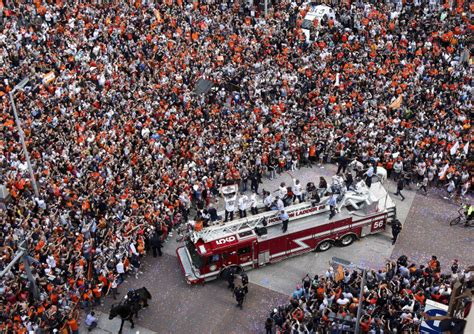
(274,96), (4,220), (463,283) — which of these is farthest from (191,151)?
(463,283)

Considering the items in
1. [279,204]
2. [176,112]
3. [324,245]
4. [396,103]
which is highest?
[176,112]

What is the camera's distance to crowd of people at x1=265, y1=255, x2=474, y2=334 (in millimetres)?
22938

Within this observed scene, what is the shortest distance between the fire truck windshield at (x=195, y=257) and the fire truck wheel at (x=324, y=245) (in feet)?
18.1

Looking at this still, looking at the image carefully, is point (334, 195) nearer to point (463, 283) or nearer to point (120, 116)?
point (463, 283)

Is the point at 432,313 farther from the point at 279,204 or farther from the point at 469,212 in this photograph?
the point at 469,212

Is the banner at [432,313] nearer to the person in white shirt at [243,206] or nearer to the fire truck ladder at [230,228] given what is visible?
the fire truck ladder at [230,228]

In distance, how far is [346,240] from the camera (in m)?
28.4

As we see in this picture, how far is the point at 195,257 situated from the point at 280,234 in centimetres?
367

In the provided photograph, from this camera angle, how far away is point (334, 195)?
2747 centimetres

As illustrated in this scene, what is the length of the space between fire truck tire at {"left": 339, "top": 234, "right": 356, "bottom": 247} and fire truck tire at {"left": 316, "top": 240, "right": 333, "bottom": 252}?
1.63 feet

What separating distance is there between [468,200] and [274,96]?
12.3 m

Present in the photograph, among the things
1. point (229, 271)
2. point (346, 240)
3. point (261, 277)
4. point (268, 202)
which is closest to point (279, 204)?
point (268, 202)

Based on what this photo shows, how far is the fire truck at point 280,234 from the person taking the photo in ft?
85.7

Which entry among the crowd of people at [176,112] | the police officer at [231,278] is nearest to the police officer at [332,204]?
the police officer at [231,278]
